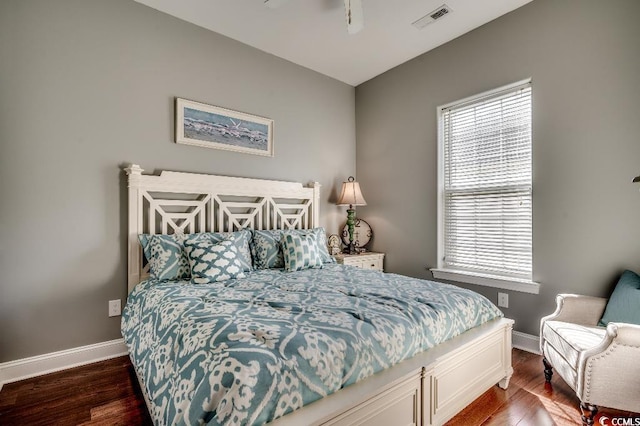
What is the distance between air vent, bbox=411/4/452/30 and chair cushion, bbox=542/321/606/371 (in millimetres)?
2612

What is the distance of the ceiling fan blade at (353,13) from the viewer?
2.26 metres

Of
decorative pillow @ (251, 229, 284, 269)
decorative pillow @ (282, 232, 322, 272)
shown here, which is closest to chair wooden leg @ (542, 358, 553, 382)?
decorative pillow @ (282, 232, 322, 272)

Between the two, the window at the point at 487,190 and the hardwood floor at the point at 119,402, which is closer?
the hardwood floor at the point at 119,402

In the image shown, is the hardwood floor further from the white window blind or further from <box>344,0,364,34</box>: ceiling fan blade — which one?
<box>344,0,364,34</box>: ceiling fan blade

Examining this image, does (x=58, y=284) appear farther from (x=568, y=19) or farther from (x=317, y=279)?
(x=568, y=19)

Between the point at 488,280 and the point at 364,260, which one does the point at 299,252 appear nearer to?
the point at 364,260

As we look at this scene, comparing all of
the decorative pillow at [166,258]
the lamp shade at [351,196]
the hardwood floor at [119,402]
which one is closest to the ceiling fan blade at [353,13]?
the lamp shade at [351,196]

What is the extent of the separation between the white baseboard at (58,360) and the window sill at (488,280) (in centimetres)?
300

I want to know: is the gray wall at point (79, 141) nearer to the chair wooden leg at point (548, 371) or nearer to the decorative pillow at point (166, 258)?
the decorative pillow at point (166, 258)

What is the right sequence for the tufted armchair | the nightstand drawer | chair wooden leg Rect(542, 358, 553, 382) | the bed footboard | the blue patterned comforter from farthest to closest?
the nightstand drawer, chair wooden leg Rect(542, 358, 553, 382), the tufted armchair, the bed footboard, the blue patterned comforter

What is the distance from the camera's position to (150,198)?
267cm

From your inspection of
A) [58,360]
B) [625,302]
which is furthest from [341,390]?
[58,360]

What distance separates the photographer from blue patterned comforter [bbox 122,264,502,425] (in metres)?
1.07

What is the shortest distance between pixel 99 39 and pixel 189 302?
2.28m
